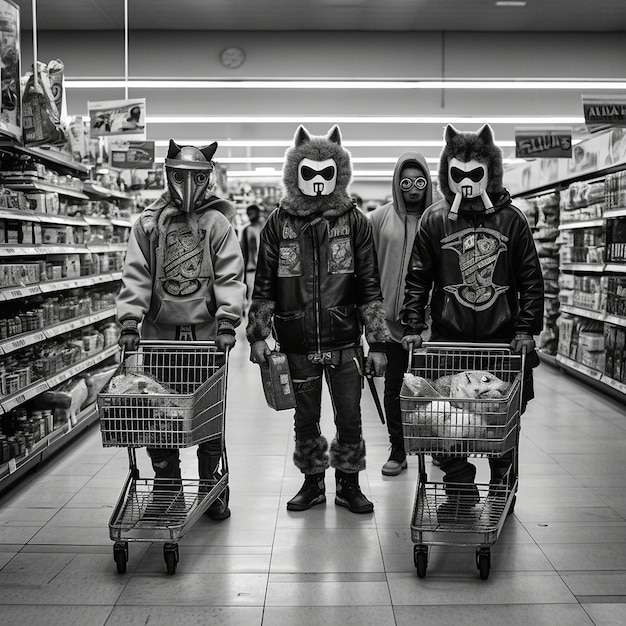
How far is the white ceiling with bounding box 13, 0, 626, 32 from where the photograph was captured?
9.99 m

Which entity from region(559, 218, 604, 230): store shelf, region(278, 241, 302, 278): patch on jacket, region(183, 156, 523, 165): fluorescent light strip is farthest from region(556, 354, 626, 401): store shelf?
region(183, 156, 523, 165): fluorescent light strip

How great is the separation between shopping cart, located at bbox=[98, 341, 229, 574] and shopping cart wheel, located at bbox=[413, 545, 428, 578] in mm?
918

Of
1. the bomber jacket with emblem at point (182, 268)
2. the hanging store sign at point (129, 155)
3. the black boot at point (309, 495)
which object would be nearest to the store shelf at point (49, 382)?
the bomber jacket with emblem at point (182, 268)

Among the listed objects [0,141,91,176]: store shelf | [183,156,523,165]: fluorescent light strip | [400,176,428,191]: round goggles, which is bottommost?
[400,176,428,191]: round goggles

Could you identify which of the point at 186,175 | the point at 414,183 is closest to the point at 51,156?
the point at 186,175

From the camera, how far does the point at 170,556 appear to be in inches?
124

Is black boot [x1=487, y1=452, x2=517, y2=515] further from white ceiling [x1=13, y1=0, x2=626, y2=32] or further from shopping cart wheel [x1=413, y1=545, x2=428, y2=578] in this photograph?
white ceiling [x1=13, y1=0, x2=626, y2=32]

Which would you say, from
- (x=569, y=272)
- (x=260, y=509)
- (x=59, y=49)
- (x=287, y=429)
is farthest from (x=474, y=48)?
(x=260, y=509)

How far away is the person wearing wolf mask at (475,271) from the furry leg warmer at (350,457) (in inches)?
19.3

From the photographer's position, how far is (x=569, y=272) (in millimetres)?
8695

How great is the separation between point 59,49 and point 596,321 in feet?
26.9

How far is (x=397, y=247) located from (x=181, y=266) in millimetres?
1380

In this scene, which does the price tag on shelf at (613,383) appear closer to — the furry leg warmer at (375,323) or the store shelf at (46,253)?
the furry leg warmer at (375,323)

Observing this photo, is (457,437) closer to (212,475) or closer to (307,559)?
(307,559)
